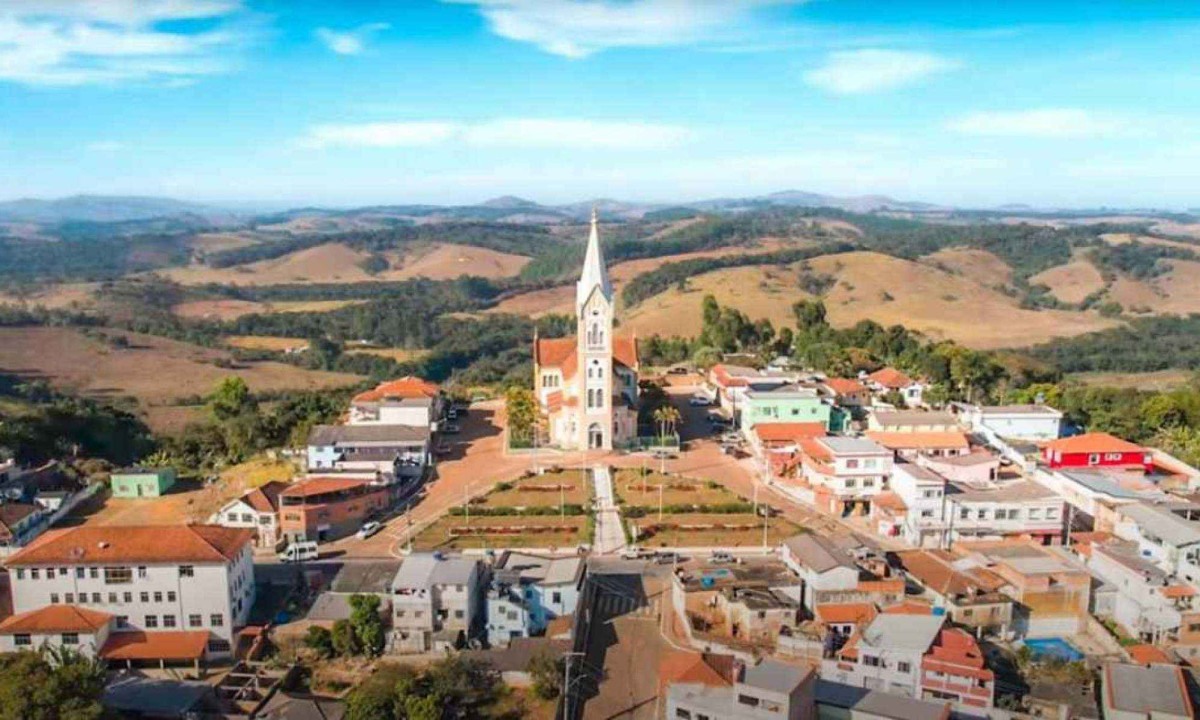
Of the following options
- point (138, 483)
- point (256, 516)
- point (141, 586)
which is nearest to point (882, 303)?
point (138, 483)

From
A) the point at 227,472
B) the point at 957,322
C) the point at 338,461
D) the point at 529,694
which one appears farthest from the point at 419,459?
the point at 957,322

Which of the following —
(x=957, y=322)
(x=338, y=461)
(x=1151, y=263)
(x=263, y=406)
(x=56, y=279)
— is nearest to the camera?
(x=338, y=461)

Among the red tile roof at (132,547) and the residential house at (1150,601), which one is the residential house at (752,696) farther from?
the red tile roof at (132,547)

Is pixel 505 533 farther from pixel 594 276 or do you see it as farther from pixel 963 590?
pixel 963 590

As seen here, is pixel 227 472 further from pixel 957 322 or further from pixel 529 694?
pixel 957 322

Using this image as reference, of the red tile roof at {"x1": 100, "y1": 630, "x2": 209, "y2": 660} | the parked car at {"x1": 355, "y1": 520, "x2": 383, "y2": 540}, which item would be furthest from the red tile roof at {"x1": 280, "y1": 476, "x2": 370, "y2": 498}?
the red tile roof at {"x1": 100, "y1": 630, "x2": 209, "y2": 660}

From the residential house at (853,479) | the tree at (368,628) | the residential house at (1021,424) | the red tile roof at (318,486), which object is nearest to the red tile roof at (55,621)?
the tree at (368,628)
